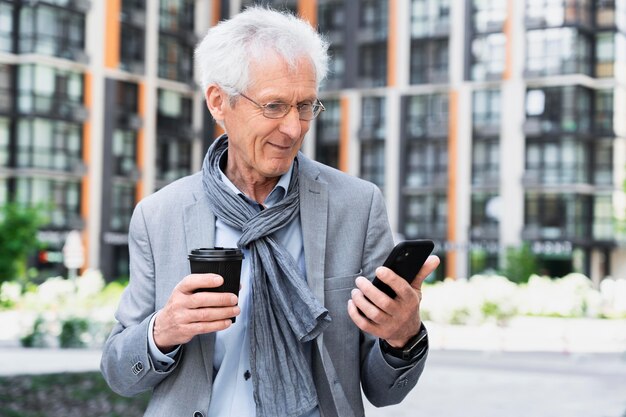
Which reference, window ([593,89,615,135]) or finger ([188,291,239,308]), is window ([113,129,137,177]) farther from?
finger ([188,291,239,308])

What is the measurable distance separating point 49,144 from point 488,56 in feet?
68.3

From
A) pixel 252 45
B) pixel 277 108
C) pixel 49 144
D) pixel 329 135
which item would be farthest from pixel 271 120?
pixel 329 135

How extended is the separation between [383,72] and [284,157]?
47454mm

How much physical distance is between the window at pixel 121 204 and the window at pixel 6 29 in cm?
766

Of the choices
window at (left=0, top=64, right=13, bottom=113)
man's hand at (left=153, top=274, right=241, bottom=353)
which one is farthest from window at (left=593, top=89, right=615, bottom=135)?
man's hand at (left=153, top=274, right=241, bottom=353)

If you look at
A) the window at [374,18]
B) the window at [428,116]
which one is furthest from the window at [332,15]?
the window at [428,116]

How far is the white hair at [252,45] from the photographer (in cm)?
244

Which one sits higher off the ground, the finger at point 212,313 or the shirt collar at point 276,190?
the shirt collar at point 276,190

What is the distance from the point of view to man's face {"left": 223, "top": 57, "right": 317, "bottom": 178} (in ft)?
7.92

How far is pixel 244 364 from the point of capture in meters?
2.53

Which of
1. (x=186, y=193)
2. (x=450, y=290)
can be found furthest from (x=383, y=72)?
(x=186, y=193)

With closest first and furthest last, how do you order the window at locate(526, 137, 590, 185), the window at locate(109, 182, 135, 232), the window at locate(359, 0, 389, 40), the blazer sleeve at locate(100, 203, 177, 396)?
the blazer sleeve at locate(100, 203, 177, 396)
the window at locate(109, 182, 135, 232)
the window at locate(526, 137, 590, 185)
the window at locate(359, 0, 389, 40)

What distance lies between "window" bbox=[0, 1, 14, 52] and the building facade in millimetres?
73

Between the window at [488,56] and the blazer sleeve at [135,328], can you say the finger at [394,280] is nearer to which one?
the blazer sleeve at [135,328]
